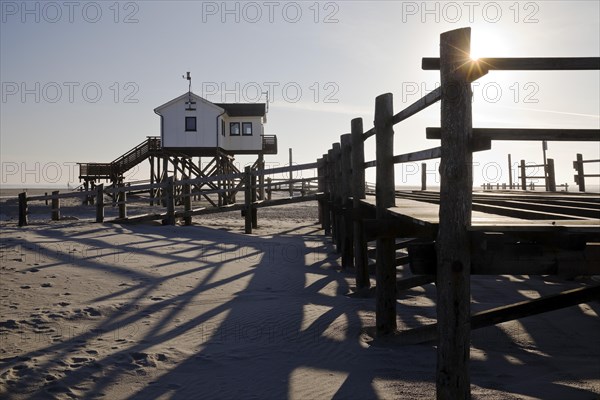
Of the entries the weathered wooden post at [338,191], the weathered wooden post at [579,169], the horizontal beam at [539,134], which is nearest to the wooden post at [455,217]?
the horizontal beam at [539,134]

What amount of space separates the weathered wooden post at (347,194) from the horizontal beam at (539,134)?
4786 mm

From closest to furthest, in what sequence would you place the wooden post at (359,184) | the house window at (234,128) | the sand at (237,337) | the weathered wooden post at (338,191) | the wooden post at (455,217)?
the wooden post at (455,217) → the sand at (237,337) → the wooden post at (359,184) → the weathered wooden post at (338,191) → the house window at (234,128)

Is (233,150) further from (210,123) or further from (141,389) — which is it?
(141,389)

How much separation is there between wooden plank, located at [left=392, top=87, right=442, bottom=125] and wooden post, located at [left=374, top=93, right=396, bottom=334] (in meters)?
0.18

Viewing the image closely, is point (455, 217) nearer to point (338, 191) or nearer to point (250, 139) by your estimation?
point (338, 191)

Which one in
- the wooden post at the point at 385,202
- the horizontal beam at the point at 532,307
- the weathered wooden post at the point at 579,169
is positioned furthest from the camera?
the weathered wooden post at the point at 579,169

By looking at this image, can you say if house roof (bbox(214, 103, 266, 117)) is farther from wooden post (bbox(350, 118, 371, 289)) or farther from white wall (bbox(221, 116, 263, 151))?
wooden post (bbox(350, 118, 371, 289))

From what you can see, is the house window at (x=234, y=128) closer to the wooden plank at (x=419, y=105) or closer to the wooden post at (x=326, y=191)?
the wooden post at (x=326, y=191)

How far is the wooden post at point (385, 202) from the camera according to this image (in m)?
5.21

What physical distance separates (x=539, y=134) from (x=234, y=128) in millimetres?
31596

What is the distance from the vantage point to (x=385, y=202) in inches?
208

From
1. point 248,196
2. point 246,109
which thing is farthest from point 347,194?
point 246,109

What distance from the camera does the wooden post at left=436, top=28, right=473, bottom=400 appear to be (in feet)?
10.00

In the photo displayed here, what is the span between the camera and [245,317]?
5875 mm
